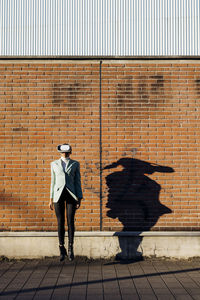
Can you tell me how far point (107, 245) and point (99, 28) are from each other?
4305 mm

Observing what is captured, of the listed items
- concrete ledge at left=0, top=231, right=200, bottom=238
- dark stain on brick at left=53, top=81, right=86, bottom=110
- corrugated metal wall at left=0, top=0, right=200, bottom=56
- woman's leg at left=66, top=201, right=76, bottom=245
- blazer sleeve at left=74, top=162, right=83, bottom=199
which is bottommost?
concrete ledge at left=0, top=231, right=200, bottom=238

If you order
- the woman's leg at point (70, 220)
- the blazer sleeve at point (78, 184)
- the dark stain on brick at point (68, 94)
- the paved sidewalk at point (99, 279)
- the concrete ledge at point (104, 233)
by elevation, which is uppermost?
the dark stain on brick at point (68, 94)

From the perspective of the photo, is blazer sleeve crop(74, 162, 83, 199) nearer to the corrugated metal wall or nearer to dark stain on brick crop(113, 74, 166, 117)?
dark stain on brick crop(113, 74, 166, 117)

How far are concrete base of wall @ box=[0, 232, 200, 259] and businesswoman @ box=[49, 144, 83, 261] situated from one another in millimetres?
543

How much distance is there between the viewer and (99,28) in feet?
20.9

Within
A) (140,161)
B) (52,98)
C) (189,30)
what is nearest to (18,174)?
(52,98)

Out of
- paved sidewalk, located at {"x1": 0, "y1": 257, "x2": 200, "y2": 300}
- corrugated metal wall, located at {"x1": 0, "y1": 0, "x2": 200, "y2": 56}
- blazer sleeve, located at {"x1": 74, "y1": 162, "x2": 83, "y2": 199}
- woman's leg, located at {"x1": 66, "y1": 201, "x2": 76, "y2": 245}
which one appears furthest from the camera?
corrugated metal wall, located at {"x1": 0, "y1": 0, "x2": 200, "y2": 56}

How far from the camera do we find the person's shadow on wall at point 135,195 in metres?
6.04

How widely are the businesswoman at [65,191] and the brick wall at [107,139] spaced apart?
57 cm

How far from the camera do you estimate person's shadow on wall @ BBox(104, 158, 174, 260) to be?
604 centimetres

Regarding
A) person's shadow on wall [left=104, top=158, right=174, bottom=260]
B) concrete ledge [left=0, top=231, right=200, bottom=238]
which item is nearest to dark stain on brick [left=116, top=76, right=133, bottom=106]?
person's shadow on wall [left=104, top=158, right=174, bottom=260]

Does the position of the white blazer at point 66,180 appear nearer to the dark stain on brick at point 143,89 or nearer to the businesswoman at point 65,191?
the businesswoman at point 65,191

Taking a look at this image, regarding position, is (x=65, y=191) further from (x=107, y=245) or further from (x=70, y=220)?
(x=107, y=245)

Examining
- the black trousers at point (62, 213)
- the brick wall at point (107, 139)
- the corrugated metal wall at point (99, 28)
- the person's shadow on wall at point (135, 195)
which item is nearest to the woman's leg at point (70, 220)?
the black trousers at point (62, 213)
